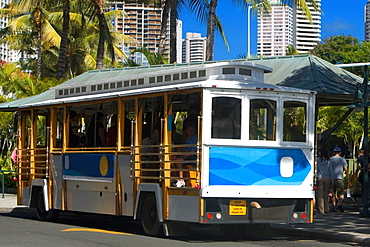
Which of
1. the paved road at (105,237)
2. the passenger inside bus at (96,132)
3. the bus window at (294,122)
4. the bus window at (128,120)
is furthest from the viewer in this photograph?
the passenger inside bus at (96,132)

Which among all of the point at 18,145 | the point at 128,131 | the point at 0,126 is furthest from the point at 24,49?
the point at 128,131

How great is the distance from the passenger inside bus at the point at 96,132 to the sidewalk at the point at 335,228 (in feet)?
13.5

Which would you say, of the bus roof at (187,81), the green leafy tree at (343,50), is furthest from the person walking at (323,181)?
the green leafy tree at (343,50)

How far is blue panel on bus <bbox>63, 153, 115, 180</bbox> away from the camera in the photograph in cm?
1570

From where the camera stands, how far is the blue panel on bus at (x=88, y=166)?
15.7 m

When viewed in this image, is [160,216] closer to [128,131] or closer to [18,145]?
[128,131]

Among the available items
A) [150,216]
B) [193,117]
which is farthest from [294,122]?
[150,216]

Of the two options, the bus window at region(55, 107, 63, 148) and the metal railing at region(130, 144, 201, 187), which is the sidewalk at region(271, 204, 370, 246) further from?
the bus window at region(55, 107, 63, 148)

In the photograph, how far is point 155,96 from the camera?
14.4m

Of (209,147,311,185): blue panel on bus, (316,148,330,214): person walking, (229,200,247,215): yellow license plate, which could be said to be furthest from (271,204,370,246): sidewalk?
(229,200,247,215): yellow license plate

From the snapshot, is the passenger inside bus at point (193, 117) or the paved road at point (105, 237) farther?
the passenger inside bus at point (193, 117)

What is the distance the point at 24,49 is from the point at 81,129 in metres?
44.8

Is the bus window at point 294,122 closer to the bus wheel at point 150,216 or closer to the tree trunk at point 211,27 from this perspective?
the bus wheel at point 150,216

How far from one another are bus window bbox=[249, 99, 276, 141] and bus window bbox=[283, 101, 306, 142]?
273 mm
